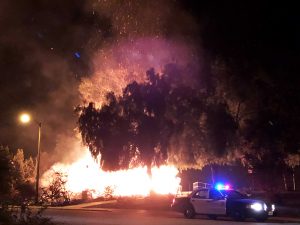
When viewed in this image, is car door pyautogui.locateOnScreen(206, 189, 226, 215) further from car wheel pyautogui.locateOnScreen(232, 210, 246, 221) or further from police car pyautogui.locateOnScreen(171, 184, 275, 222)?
car wheel pyautogui.locateOnScreen(232, 210, 246, 221)

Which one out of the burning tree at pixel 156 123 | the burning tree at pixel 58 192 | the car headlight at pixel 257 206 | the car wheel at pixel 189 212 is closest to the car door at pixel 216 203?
the car wheel at pixel 189 212

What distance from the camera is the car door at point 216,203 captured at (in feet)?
65.2

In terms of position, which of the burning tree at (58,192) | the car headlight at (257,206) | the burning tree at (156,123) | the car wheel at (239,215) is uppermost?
the burning tree at (156,123)

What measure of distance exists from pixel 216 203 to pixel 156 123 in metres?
10.4

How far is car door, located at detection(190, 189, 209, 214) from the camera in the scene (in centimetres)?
2050

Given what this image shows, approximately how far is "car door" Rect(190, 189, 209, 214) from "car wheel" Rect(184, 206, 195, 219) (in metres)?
0.21

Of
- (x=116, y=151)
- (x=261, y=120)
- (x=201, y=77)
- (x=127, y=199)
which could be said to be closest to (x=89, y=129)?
(x=116, y=151)

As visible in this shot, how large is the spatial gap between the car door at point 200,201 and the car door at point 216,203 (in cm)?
15

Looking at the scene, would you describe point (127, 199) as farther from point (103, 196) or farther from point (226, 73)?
point (226, 73)

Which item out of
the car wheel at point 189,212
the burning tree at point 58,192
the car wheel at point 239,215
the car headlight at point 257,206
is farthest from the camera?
the burning tree at point 58,192

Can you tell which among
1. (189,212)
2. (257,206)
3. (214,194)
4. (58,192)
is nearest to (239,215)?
(257,206)

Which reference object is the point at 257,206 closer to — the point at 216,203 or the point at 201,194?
the point at 216,203

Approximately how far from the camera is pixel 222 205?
19875 mm

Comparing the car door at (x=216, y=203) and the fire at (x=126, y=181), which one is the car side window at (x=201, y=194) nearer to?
the car door at (x=216, y=203)
